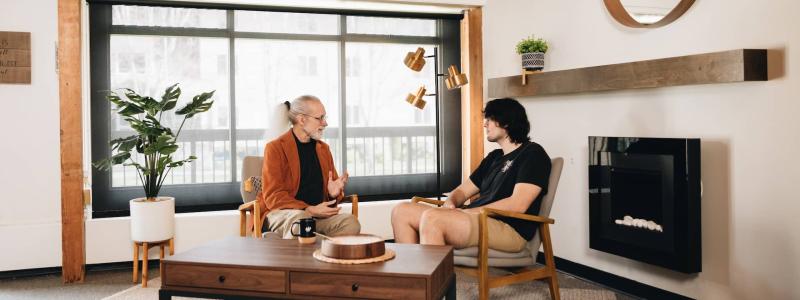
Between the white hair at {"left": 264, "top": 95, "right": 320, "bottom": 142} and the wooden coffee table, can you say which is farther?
the white hair at {"left": 264, "top": 95, "right": 320, "bottom": 142}

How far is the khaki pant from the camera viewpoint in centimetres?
313

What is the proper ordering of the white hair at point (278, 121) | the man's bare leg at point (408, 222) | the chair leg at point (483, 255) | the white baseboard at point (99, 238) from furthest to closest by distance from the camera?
the white hair at point (278, 121), the white baseboard at point (99, 238), the man's bare leg at point (408, 222), the chair leg at point (483, 255)

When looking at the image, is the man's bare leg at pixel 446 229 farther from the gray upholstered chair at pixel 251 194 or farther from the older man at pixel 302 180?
the gray upholstered chair at pixel 251 194

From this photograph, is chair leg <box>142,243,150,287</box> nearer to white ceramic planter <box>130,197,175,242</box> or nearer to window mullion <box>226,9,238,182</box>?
white ceramic planter <box>130,197,175,242</box>

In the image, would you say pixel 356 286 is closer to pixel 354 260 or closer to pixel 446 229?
pixel 354 260

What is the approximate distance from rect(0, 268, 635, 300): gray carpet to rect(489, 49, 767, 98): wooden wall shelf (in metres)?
1.17

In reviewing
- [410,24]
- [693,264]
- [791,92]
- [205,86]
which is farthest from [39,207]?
[791,92]

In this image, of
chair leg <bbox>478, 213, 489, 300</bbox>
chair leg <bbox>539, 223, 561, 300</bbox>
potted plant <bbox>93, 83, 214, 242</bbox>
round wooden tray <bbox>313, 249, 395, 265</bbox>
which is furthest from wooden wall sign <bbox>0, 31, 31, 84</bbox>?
chair leg <bbox>539, 223, 561, 300</bbox>

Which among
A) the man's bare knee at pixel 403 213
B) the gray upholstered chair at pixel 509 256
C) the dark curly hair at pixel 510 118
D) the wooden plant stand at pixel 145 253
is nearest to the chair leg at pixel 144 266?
the wooden plant stand at pixel 145 253

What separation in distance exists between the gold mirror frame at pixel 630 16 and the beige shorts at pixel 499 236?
4.33 feet

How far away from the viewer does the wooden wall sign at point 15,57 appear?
3.83 meters

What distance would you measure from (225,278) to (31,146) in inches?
93.3

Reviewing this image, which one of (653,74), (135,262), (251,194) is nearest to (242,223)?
(251,194)

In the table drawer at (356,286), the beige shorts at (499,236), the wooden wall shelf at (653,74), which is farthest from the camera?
the beige shorts at (499,236)
